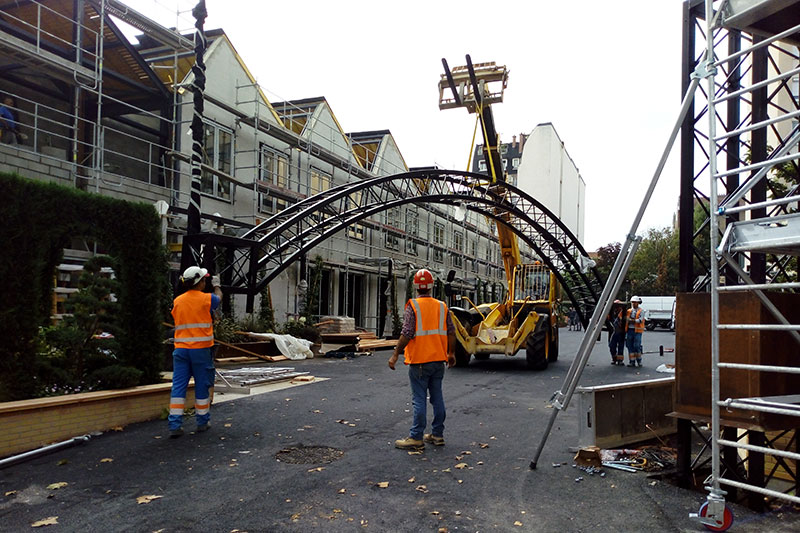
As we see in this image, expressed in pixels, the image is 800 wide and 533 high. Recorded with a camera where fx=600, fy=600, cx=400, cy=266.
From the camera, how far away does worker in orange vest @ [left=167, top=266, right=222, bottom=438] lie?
6.66 metres

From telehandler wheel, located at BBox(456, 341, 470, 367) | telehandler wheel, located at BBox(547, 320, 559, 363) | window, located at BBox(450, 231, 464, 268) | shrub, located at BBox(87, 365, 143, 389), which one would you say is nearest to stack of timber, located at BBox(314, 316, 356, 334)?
telehandler wheel, located at BBox(456, 341, 470, 367)

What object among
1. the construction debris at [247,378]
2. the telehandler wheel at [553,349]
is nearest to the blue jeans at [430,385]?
the construction debris at [247,378]

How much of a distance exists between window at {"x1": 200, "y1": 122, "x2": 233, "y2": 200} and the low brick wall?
38.6 feet

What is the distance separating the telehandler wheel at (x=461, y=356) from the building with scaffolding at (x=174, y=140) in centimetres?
674

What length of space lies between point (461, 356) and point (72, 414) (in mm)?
9678

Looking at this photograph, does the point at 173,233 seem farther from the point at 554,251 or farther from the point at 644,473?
the point at 554,251

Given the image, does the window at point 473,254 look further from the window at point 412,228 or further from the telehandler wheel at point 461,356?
the telehandler wheel at point 461,356

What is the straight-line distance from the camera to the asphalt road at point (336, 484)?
429 centimetres

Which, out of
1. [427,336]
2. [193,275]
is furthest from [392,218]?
[427,336]

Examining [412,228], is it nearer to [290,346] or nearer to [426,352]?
[290,346]

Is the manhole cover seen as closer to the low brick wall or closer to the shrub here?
the low brick wall

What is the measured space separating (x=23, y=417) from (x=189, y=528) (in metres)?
2.92

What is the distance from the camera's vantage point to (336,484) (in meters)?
5.12

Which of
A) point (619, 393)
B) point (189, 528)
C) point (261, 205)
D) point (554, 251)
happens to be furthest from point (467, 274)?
point (189, 528)
